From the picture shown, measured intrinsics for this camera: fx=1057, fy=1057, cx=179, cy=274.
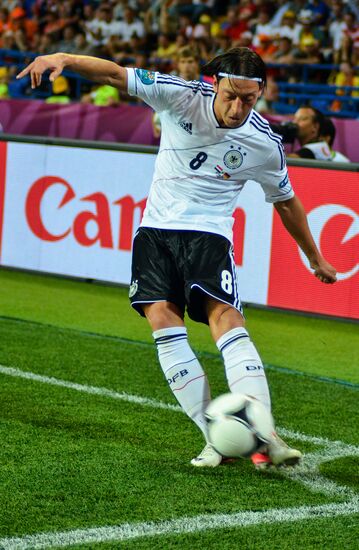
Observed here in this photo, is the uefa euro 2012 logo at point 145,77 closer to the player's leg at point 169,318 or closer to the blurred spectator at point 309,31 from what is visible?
the player's leg at point 169,318

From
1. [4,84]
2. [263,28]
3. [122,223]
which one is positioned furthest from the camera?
[4,84]

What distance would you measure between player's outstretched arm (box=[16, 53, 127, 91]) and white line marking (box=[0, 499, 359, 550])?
1.75 meters

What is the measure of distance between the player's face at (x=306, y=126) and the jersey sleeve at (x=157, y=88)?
219 inches

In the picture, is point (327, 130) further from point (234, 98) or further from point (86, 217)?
point (234, 98)

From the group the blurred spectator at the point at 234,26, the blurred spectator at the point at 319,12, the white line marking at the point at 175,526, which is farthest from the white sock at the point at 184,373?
the blurred spectator at the point at 234,26

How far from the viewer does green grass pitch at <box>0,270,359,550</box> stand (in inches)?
153

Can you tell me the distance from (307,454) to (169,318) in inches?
39.9

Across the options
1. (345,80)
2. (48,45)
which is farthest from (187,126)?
(48,45)

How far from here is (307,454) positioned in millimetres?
5094

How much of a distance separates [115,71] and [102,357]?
308 centimetres

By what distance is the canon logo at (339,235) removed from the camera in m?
8.45

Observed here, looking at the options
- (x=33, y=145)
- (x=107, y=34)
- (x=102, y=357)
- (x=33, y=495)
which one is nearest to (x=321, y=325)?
(x=102, y=357)

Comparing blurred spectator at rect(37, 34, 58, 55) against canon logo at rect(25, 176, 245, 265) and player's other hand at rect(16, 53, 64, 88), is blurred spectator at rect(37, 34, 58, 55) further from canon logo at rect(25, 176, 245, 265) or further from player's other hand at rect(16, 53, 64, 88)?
player's other hand at rect(16, 53, 64, 88)

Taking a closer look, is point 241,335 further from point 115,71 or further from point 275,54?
point 275,54
